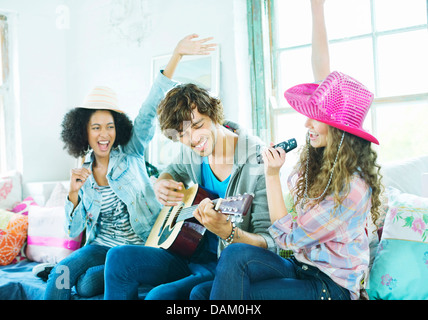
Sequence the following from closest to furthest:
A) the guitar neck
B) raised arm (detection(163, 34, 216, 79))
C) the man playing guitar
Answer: the man playing guitar, the guitar neck, raised arm (detection(163, 34, 216, 79))

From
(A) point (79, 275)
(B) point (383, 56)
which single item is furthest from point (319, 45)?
(A) point (79, 275)

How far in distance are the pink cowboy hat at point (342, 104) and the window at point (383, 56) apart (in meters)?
0.50

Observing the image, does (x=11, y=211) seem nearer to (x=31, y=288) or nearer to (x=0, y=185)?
(x=0, y=185)

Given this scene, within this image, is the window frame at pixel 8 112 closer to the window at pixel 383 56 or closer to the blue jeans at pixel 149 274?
the blue jeans at pixel 149 274

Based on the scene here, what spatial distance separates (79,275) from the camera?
129 cm

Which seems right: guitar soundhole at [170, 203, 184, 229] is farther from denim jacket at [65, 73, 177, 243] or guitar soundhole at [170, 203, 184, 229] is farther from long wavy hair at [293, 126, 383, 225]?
long wavy hair at [293, 126, 383, 225]

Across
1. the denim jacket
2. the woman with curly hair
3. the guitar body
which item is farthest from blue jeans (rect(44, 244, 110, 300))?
the guitar body

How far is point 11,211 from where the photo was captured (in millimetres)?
1800

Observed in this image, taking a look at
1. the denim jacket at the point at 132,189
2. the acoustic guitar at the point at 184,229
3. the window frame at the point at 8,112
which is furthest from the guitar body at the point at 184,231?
the window frame at the point at 8,112

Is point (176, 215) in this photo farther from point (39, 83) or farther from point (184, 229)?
point (39, 83)

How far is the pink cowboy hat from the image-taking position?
89 cm

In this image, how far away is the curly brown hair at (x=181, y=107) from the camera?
1.17m

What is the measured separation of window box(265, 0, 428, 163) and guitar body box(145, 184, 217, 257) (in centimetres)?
52
